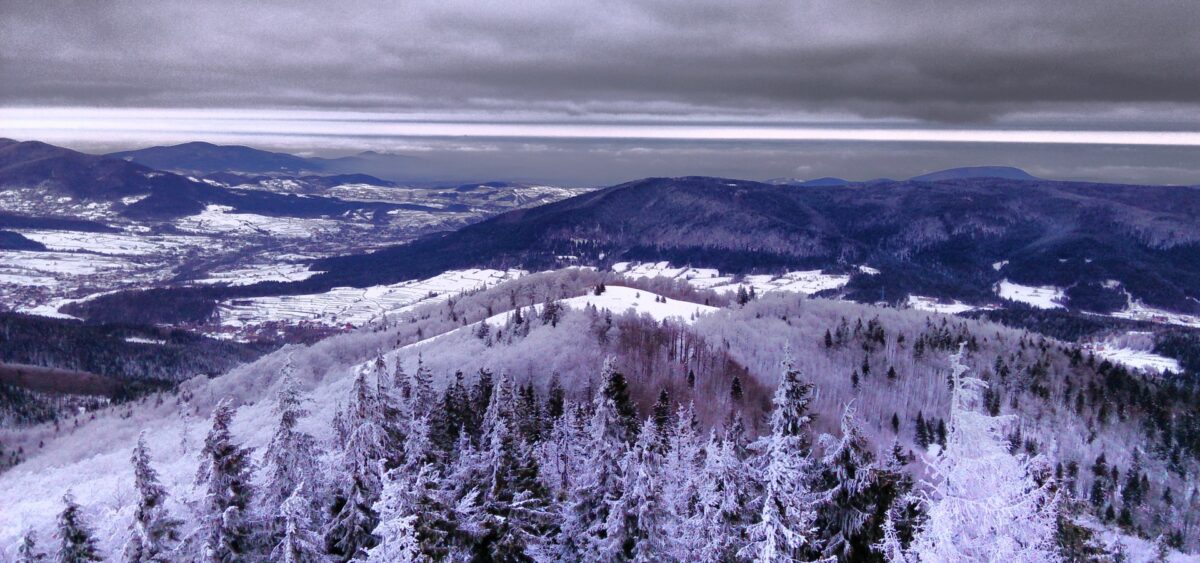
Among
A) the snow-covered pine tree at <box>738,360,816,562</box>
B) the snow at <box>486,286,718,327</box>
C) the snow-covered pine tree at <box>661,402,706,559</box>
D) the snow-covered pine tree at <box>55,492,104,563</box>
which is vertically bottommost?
the snow at <box>486,286,718,327</box>

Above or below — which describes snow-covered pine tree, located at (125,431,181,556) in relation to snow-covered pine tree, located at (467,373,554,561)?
above

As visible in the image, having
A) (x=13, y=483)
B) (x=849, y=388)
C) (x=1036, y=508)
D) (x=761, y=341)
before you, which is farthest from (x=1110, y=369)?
(x=13, y=483)

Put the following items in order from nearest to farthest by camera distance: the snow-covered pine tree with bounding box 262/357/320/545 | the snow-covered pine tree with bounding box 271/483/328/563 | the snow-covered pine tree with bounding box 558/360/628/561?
the snow-covered pine tree with bounding box 271/483/328/563 < the snow-covered pine tree with bounding box 262/357/320/545 < the snow-covered pine tree with bounding box 558/360/628/561

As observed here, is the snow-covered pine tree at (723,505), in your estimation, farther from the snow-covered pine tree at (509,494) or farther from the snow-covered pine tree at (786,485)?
the snow-covered pine tree at (509,494)

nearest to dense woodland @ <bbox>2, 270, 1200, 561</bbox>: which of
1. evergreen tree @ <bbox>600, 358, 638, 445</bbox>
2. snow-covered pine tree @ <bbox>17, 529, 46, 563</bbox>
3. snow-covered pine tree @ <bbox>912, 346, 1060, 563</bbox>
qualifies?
snow-covered pine tree @ <bbox>912, 346, 1060, 563</bbox>

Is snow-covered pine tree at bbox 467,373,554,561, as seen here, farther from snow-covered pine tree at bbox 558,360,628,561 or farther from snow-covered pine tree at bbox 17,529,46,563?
snow-covered pine tree at bbox 17,529,46,563

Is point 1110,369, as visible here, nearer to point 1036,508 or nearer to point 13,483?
point 1036,508

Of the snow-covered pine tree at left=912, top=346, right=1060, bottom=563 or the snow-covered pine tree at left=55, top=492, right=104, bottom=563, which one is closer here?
the snow-covered pine tree at left=912, top=346, right=1060, bottom=563

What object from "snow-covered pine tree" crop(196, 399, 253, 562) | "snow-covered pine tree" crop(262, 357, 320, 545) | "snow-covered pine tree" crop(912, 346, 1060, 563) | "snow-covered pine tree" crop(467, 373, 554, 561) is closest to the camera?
"snow-covered pine tree" crop(912, 346, 1060, 563)
